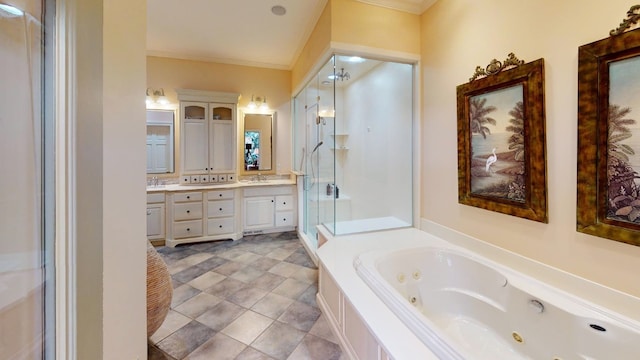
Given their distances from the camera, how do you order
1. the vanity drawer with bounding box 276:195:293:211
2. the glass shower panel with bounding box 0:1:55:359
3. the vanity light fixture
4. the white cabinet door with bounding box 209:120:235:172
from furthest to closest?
the vanity drawer with bounding box 276:195:293:211
the white cabinet door with bounding box 209:120:235:172
the vanity light fixture
the glass shower panel with bounding box 0:1:55:359

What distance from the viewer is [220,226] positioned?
12.9 feet

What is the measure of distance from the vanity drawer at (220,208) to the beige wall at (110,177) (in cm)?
268

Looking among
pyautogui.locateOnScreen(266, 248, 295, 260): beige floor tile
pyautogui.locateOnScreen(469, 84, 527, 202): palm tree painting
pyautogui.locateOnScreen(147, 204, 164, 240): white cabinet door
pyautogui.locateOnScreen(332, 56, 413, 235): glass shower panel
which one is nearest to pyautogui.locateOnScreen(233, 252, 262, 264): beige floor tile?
pyautogui.locateOnScreen(266, 248, 295, 260): beige floor tile

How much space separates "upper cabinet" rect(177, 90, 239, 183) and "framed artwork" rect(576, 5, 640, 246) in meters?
3.92

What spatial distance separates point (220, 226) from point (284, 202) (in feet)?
3.46

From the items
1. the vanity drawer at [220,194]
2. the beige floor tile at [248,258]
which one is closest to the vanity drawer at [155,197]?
the vanity drawer at [220,194]

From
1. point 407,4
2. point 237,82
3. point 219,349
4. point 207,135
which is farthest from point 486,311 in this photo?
point 237,82

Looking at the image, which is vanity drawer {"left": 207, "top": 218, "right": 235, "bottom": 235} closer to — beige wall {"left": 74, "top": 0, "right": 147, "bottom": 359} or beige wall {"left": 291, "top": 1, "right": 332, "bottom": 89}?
beige wall {"left": 291, "top": 1, "right": 332, "bottom": 89}

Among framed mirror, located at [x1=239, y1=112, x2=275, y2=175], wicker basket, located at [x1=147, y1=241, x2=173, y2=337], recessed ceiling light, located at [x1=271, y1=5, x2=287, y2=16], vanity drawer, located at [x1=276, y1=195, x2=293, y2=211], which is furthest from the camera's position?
framed mirror, located at [x1=239, y1=112, x2=275, y2=175]

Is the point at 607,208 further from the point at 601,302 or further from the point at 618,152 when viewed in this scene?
the point at 601,302

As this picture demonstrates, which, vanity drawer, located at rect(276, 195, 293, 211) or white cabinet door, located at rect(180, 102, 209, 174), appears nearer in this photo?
white cabinet door, located at rect(180, 102, 209, 174)

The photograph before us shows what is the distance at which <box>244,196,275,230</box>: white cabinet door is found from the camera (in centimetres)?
411

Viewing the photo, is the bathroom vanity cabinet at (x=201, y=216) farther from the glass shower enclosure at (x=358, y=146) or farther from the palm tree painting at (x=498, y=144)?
the palm tree painting at (x=498, y=144)

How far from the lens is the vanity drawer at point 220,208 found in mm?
3881
